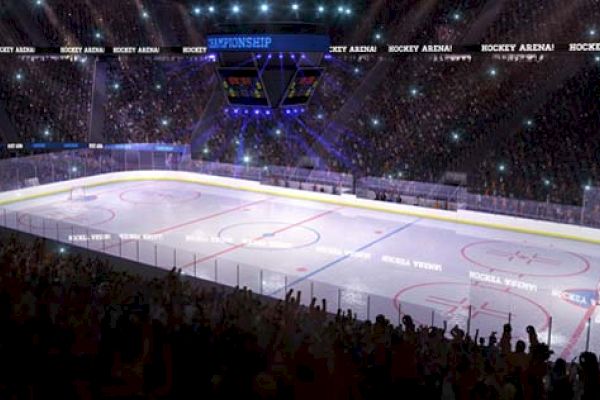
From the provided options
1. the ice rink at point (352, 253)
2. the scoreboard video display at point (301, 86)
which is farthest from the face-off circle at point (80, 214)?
the scoreboard video display at point (301, 86)

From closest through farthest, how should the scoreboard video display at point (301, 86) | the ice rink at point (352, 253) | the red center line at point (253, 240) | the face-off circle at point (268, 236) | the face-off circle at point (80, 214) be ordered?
the ice rink at point (352, 253) < the red center line at point (253, 240) < the face-off circle at point (268, 236) < the face-off circle at point (80, 214) < the scoreboard video display at point (301, 86)

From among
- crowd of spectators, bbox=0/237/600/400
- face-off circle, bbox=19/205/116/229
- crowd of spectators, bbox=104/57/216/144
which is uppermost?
crowd of spectators, bbox=104/57/216/144

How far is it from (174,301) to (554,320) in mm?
6805

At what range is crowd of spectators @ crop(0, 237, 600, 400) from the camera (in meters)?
3.69

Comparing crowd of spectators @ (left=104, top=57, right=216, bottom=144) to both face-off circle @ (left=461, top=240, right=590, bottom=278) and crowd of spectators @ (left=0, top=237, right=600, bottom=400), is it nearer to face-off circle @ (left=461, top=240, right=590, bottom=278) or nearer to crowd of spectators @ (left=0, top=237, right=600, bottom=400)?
face-off circle @ (left=461, top=240, right=590, bottom=278)

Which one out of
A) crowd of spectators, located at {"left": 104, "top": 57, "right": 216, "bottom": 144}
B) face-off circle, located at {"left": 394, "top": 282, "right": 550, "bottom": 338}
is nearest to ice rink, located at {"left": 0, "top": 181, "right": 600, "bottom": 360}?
face-off circle, located at {"left": 394, "top": 282, "right": 550, "bottom": 338}

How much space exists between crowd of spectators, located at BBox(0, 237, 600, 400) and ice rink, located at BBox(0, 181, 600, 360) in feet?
11.8

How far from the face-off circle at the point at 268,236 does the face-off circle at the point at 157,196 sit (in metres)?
3.60

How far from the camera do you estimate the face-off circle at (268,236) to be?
1515cm

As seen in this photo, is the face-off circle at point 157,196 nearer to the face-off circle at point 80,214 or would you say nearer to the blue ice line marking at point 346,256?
the face-off circle at point 80,214

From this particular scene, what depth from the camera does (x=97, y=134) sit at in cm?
2680

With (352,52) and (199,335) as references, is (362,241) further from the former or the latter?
(199,335)

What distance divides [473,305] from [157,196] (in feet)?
41.1

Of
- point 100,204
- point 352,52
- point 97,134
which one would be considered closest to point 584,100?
point 352,52
